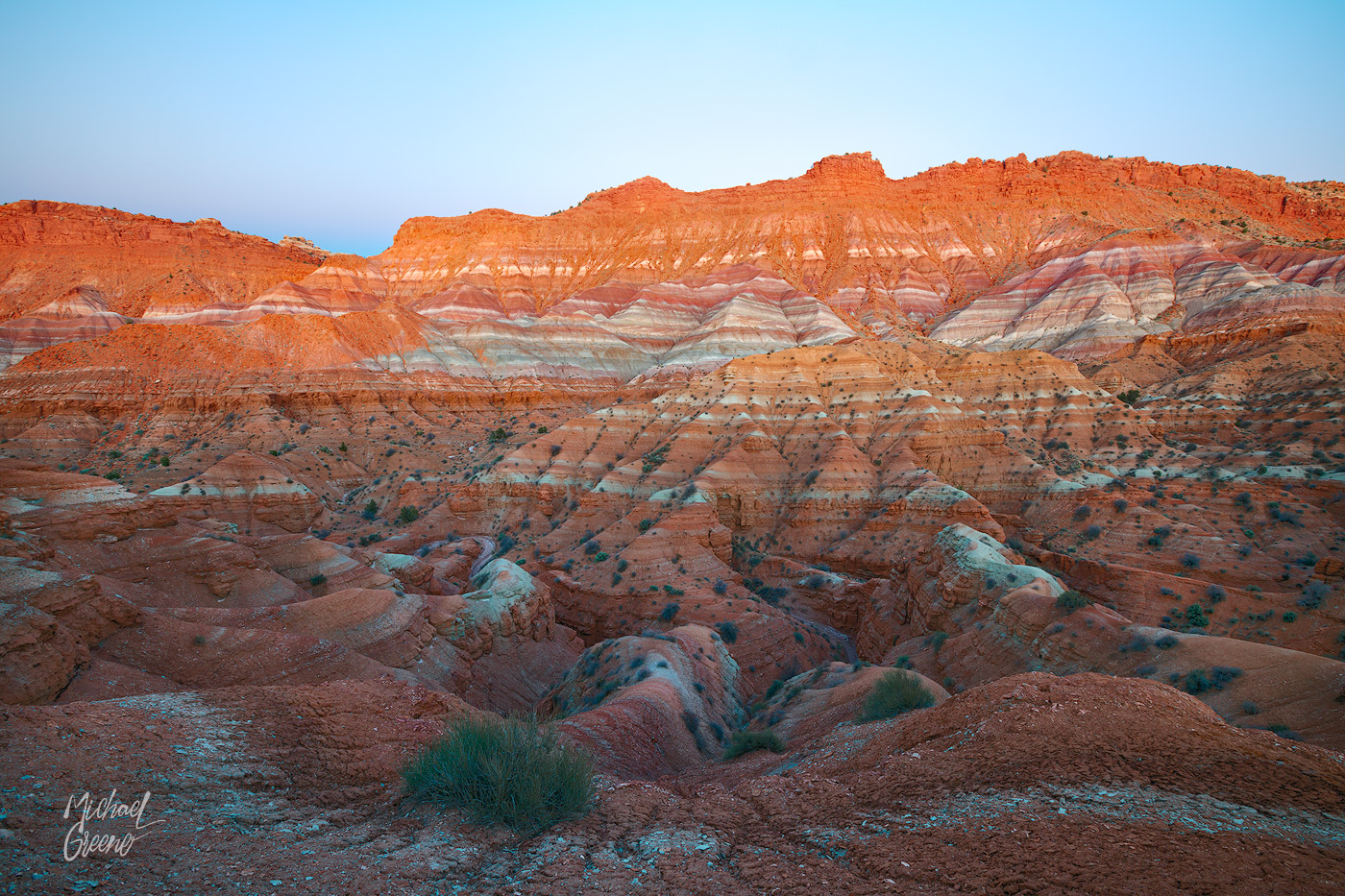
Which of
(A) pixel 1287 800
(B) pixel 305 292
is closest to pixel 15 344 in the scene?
(B) pixel 305 292

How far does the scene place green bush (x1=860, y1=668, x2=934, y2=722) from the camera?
14.6 metres

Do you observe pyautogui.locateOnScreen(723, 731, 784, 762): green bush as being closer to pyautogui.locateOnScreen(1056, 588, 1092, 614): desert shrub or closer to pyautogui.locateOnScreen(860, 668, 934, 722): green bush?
pyautogui.locateOnScreen(860, 668, 934, 722): green bush

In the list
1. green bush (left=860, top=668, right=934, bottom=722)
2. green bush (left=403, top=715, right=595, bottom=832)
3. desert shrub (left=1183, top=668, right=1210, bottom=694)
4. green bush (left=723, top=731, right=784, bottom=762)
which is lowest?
green bush (left=723, top=731, right=784, bottom=762)

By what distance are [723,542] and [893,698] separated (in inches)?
870

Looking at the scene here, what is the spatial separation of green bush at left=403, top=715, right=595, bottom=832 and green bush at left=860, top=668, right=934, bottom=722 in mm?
8771

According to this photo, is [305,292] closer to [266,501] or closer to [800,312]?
[266,501]

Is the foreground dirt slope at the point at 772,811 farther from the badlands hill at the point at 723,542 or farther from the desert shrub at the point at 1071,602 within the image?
the desert shrub at the point at 1071,602

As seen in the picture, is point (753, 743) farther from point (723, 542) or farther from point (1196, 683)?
point (723, 542)

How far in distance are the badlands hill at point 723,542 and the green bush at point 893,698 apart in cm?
124

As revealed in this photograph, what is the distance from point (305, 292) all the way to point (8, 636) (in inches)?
3537

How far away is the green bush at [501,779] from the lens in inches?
299

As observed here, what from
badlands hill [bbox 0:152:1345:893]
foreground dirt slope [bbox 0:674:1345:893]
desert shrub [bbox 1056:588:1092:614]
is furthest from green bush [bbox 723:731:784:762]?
desert shrub [bbox 1056:588:1092:614]

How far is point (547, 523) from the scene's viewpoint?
43.8 m

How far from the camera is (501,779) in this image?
7641 millimetres
